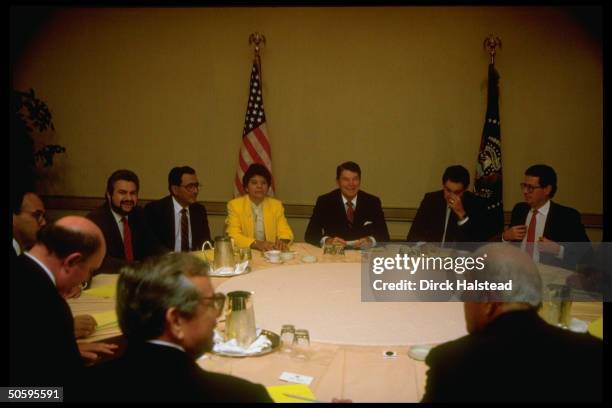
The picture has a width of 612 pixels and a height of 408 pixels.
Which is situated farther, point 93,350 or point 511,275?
point 93,350

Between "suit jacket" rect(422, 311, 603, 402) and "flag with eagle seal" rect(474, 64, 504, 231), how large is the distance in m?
3.28

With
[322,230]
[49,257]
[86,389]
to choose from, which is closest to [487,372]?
[86,389]

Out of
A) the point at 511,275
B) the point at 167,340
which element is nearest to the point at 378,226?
the point at 511,275

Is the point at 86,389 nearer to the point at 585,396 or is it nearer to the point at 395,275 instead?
the point at 585,396

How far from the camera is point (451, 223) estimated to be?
12.0ft

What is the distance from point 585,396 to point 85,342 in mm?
1518

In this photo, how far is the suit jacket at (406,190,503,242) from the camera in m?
3.59

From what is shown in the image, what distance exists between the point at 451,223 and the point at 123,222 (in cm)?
226

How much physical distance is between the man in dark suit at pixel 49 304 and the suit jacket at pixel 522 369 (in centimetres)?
100

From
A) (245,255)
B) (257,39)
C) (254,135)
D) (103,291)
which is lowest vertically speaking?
(103,291)

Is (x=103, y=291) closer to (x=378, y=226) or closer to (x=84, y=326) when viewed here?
(x=84, y=326)

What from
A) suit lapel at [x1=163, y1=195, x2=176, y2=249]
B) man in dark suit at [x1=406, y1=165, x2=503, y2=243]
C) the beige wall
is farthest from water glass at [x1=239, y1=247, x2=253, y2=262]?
the beige wall

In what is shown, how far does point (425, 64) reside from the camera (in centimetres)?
452

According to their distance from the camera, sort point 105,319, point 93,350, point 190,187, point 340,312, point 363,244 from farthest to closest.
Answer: point 190,187
point 363,244
point 340,312
point 105,319
point 93,350
